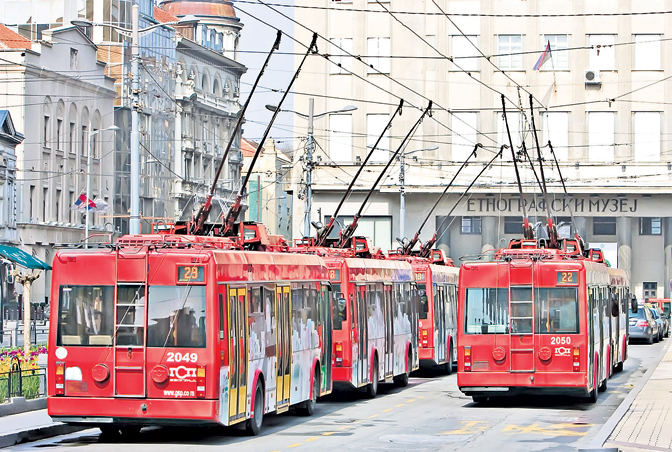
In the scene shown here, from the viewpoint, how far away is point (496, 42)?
6219 centimetres

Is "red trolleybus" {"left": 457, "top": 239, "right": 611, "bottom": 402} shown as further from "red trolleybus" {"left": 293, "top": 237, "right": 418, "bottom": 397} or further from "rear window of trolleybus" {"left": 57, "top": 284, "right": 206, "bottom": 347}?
"rear window of trolleybus" {"left": 57, "top": 284, "right": 206, "bottom": 347}

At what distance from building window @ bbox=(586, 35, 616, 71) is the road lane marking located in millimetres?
45253

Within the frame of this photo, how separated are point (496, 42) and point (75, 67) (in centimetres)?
2307

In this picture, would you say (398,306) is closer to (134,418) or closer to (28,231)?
(134,418)

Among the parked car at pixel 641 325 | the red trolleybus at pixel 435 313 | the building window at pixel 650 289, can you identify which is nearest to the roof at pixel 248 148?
the building window at pixel 650 289

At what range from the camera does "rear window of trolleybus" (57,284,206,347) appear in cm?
1550

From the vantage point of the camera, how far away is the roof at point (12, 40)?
6519 centimetres

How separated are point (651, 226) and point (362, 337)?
44.5 meters

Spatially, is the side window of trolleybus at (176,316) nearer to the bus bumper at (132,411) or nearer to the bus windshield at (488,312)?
the bus bumper at (132,411)

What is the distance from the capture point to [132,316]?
616 inches

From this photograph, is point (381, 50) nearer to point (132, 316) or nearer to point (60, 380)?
point (132, 316)

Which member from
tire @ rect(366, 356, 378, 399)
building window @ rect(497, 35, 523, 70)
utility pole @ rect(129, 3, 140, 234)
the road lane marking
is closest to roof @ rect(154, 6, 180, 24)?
building window @ rect(497, 35, 523, 70)

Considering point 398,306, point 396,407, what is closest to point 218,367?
point 396,407

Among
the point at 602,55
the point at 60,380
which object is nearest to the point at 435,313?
the point at 60,380
